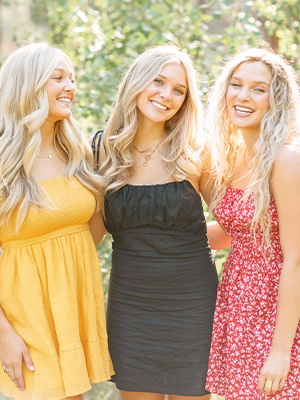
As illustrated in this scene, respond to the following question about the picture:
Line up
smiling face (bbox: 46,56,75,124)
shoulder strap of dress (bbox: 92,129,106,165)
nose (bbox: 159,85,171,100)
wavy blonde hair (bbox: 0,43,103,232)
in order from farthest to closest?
1. shoulder strap of dress (bbox: 92,129,106,165)
2. nose (bbox: 159,85,171,100)
3. smiling face (bbox: 46,56,75,124)
4. wavy blonde hair (bbox: 0,43,103,232)

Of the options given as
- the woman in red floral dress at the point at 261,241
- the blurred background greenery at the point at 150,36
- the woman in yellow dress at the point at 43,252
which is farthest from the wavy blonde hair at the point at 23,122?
the blurred background greenery at the point at 150,36

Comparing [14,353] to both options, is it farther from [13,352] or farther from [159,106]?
[159,106]

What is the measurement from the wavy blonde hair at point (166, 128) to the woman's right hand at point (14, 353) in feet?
2.67

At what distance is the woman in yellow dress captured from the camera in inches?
84.4

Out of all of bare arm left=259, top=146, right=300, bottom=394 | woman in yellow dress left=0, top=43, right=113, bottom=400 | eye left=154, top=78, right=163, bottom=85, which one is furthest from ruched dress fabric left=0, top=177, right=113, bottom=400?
bare arm left=259, top=146, right=300, bottom=394

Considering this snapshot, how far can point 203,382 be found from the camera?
2332 mm

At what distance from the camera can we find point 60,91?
90.0 inches

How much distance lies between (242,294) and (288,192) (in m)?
0.49

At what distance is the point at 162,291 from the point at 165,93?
96 cm

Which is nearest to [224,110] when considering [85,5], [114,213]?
[114,213]

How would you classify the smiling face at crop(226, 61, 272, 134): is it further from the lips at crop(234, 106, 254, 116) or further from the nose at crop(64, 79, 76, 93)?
the nose at crop(64, 79, 76, 93)

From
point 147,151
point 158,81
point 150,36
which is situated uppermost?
point 150,36

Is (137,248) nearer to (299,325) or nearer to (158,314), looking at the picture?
(158,314)

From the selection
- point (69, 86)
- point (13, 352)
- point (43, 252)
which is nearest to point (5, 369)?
point (13, 352)
